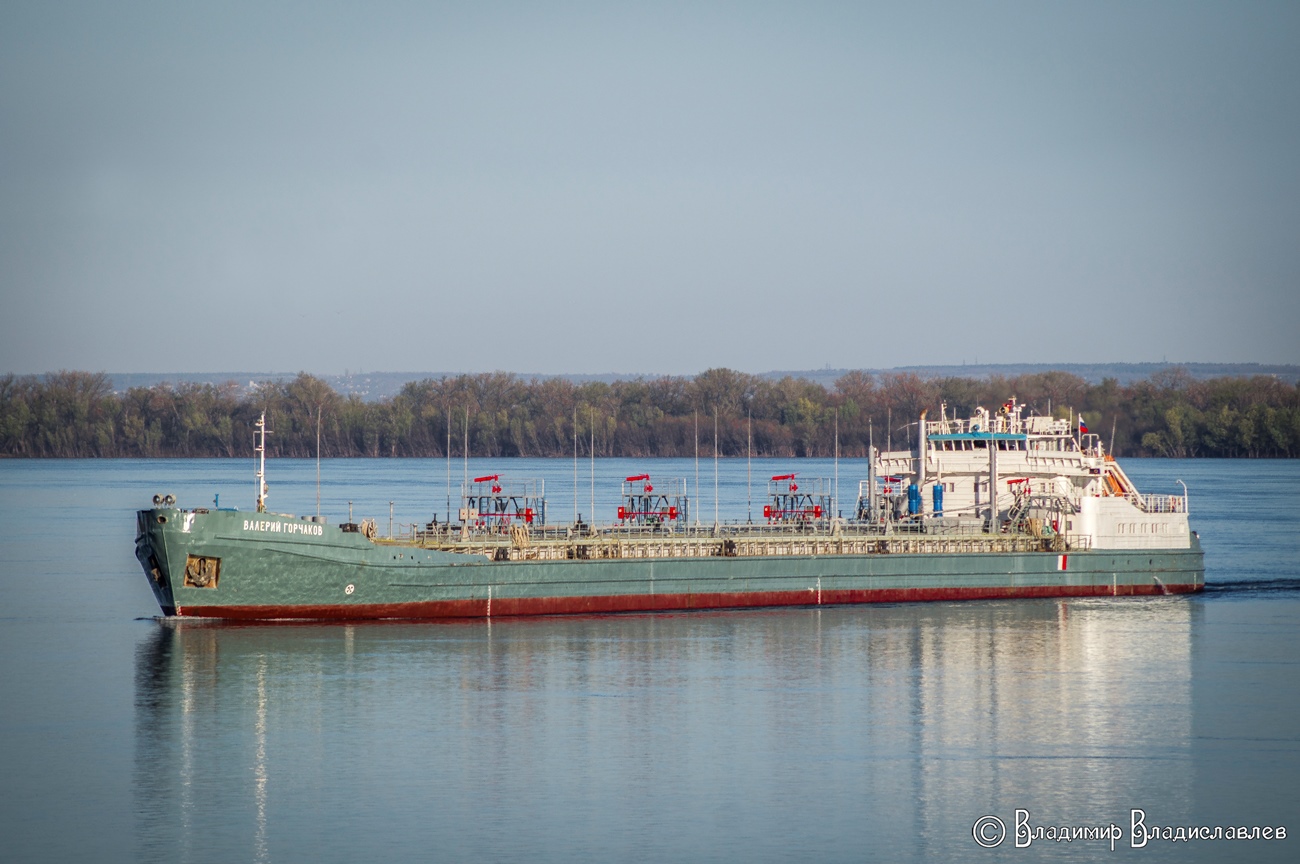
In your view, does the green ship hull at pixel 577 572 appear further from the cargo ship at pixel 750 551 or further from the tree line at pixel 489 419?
the tree line at pixel 489 419

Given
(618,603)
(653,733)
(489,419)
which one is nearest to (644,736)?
(653,733)

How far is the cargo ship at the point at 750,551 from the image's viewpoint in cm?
4447

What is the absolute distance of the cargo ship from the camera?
146 ft

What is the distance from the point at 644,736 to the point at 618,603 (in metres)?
14.6

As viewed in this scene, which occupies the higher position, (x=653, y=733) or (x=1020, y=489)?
(x=1020, y=489)

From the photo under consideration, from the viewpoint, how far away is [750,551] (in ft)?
169

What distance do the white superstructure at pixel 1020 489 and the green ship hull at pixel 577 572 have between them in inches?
38.7

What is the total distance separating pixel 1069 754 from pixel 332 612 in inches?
895

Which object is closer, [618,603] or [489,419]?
[618,603]

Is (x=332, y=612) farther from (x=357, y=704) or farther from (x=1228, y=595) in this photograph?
(x=1228, y=595)

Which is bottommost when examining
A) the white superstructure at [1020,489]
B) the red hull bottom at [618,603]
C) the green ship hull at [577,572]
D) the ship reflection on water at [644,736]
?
the ship reflection on water at [644,736]

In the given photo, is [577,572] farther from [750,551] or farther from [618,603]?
[750,551]

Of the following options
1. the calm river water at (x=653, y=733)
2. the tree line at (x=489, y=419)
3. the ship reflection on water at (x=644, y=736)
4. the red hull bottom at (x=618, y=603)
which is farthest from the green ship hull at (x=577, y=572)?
the tree line at (x=489, y=419)

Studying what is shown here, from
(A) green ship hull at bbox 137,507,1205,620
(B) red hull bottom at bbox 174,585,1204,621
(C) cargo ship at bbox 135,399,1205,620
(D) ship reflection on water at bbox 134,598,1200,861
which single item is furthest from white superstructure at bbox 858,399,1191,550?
(D) ship reflection on water at bbox 134,598,1200,861
